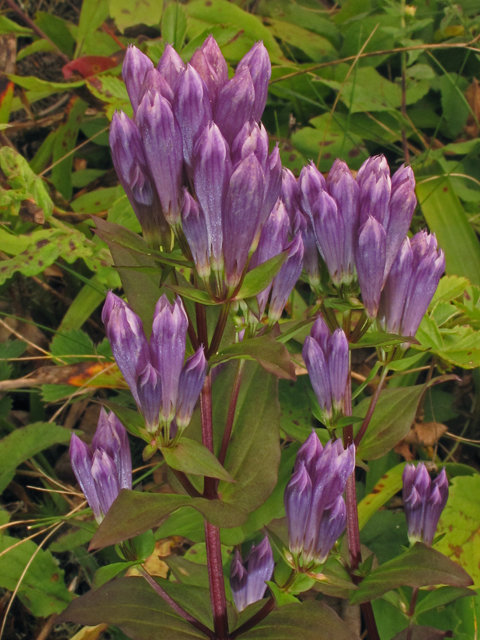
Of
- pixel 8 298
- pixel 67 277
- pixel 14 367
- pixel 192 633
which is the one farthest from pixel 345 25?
pixel 192 633

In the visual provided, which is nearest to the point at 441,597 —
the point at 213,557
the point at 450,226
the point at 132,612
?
the point at 213,557

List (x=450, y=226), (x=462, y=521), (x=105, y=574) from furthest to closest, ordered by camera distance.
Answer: (x=450, y=226) → (x=462, y=521) → (x=105, y=574)

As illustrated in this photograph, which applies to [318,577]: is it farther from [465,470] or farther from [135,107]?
[135,107]

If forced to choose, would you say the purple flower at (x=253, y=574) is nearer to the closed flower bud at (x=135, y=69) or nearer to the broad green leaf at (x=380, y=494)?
the broad green leaf at (x=380, y=494)

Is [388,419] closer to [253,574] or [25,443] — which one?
[253,574]

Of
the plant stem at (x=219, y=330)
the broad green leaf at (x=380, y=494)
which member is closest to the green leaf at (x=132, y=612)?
the plant stem at (x=219, y=330)

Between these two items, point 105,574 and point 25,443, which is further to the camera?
point 25,443
